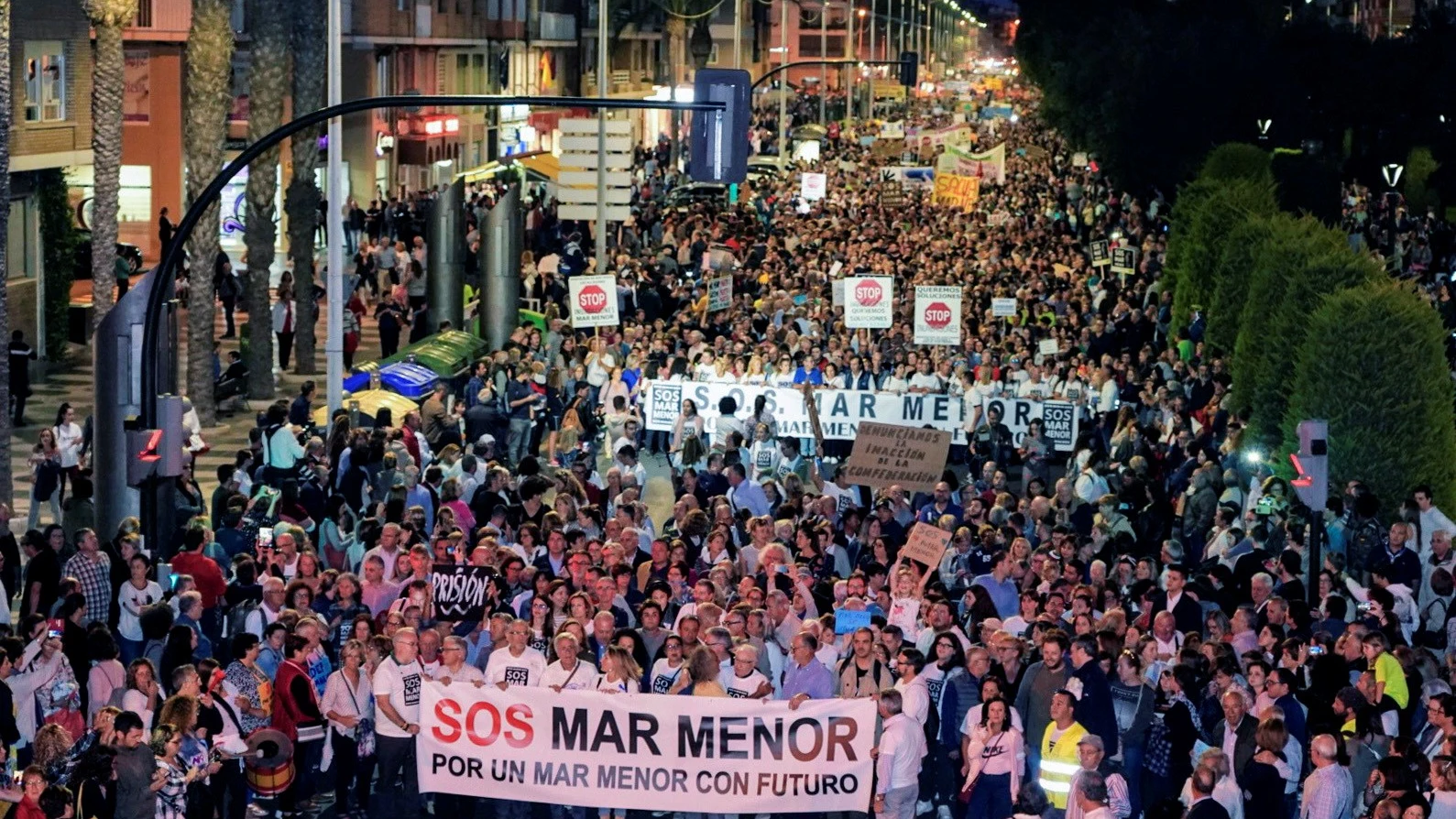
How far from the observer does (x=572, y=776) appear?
1355cm

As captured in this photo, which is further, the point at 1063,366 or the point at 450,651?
the point at 1063,366

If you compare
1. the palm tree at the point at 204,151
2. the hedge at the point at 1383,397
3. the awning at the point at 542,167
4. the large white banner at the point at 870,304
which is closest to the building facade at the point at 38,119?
the palm tree at the point at 204,151

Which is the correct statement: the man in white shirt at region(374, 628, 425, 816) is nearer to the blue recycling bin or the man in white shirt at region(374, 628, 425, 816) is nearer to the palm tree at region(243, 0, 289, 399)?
the blue recycling bin

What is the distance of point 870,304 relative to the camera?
105ft

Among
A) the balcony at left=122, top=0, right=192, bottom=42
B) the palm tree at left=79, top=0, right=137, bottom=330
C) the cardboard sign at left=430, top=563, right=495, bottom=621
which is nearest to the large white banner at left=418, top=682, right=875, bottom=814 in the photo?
the cardboard sign at left=430, top=563, right=495, bottom=621

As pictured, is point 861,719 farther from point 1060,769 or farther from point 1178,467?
point 1178,467

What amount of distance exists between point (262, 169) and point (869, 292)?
319 inches

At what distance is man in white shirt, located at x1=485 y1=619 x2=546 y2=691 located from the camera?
13.9m

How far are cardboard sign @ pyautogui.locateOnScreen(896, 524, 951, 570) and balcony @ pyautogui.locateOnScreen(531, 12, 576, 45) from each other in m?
67.6

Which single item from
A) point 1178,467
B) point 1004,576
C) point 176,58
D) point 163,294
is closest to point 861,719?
point 1004,576

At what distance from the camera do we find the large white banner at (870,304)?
31812 mm

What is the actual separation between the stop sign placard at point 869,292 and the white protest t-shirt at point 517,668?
18.2 metres

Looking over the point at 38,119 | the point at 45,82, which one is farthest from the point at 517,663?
the point at 45,82

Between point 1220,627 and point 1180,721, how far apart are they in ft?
4.94
